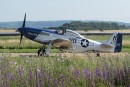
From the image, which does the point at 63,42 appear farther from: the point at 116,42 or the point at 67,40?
the point at 116,42

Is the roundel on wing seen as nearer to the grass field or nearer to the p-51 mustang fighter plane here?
the p-51 mustang fighter plane

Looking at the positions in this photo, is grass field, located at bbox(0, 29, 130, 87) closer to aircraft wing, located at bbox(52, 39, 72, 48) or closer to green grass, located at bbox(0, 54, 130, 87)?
green grass, located at bbox(0, 54, 130, 87)

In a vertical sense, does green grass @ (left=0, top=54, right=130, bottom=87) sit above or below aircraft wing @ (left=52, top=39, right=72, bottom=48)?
above

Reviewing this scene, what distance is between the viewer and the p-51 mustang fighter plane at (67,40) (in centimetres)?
2128

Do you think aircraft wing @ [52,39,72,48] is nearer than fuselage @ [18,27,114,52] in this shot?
Yes

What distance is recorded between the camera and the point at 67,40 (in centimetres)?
2102

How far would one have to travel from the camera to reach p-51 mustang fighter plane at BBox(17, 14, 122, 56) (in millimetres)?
21281

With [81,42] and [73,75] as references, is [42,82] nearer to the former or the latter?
[73,75]

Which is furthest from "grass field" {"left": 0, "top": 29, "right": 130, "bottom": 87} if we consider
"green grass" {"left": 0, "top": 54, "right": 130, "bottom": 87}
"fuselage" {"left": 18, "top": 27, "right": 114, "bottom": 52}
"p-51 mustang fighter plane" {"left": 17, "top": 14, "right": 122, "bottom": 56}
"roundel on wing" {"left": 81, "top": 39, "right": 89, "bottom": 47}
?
"roundel on wing" {"left": 81, "top": 39, "right": 89, "bottom": 47}

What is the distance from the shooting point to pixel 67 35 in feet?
69.9

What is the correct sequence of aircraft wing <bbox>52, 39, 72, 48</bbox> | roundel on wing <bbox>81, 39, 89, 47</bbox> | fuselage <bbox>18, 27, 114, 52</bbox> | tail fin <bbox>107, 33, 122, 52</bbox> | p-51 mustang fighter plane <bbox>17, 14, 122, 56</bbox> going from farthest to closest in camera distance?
tail fin <bbox>107, 33, 122, 52</bbox> → roundel on wing <bbox>81, 39, 89, 47</bbox> → fuselage <bbox>18, 27, 114, 52</bbox> → p-51 mustang fighter plane <bbox>17, 14, 122, 56</bbox> → aircraft wing <bbox>52, 39, 72, 48</bbox>

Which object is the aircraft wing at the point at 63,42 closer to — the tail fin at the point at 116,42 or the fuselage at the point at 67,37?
the fuselage at the point at 67,37

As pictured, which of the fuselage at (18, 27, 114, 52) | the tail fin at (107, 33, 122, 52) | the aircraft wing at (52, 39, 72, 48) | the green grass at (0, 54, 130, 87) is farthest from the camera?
the tail fin at (107, 33, 122, 52)

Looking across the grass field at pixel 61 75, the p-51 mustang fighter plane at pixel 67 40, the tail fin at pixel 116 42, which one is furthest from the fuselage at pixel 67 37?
the grass field at pixel 61 75
